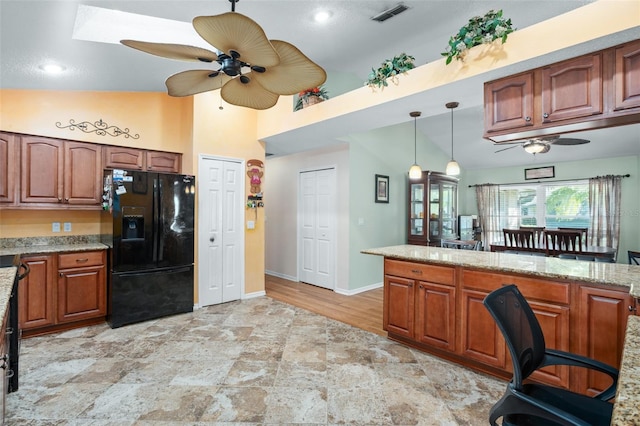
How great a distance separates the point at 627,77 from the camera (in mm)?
1938

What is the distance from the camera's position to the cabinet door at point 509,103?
91.6 inches

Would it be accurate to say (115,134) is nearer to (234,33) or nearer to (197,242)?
(197,242)

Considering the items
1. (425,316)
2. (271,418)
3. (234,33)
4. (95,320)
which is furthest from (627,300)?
(95,320)

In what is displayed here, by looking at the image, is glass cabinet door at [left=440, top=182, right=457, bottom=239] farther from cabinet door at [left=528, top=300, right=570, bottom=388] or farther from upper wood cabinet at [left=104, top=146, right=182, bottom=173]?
upper wood cabinet at [left=104, top=146, right=182, bottom=173]

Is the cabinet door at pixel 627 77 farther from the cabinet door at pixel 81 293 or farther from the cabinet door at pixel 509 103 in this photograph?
the cabinet door at pixel 81 293

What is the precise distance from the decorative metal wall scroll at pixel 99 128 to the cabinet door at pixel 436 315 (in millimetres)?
3793

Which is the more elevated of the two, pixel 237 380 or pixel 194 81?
pixel 194 81

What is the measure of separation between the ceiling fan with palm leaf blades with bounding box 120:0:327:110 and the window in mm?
6485

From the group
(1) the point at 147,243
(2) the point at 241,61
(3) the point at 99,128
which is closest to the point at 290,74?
(2) the point at 241,61

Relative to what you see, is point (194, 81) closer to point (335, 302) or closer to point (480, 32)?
point (480, 32)

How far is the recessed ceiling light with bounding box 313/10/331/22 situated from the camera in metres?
2.82

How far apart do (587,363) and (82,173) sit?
178 inches

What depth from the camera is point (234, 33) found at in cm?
159

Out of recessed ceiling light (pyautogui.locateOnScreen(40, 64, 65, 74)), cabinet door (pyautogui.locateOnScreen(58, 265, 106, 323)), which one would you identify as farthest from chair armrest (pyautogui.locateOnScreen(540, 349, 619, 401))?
recessed ceiling light (pyautogui.locateOnScreen(40, 64, 65, 74))
